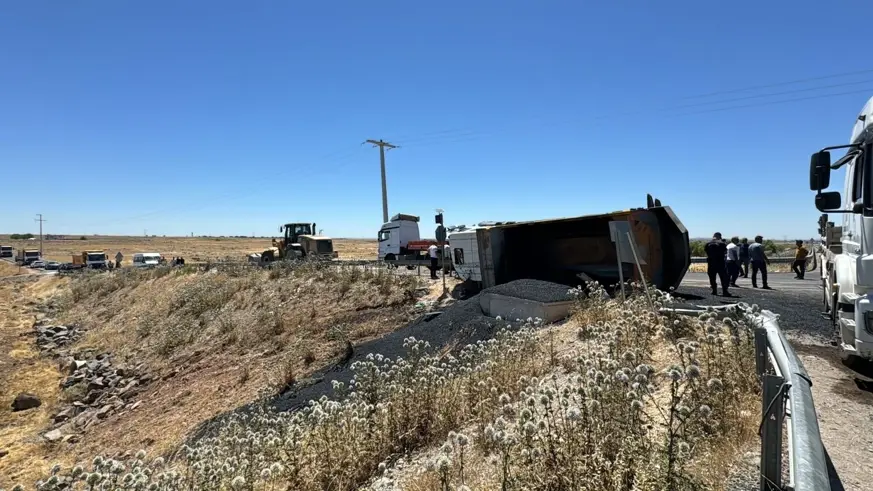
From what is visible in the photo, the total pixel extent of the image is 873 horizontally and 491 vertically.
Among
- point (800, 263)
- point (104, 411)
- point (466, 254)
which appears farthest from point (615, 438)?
point (800, 263)

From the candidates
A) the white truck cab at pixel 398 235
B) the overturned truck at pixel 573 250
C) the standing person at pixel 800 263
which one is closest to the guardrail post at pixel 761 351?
the overturned truck at pixel 573 250

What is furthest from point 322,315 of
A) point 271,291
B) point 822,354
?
point 822,354

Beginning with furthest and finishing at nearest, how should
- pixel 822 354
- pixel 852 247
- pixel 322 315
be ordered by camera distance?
pixel 322 315 → pixel 822 354 → pixel 852 247

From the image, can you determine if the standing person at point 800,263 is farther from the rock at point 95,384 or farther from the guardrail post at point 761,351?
the rock at point 95,384

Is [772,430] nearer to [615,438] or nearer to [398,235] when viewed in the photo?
[615,438]

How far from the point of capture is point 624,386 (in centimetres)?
352

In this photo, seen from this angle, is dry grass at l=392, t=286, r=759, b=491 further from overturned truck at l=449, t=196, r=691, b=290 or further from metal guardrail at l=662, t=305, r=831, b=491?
overturned truck at l=449, t=196, r=691, b=290

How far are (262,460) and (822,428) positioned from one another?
5.05 m

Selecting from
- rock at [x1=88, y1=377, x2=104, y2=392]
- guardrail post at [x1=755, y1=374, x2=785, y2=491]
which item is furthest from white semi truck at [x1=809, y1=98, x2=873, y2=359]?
rock at [x1=88, y1=377, x2=104, y2=392]

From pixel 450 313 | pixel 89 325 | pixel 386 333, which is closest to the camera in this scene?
pixel 450 313

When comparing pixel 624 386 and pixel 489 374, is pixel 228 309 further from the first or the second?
pixel 624 386

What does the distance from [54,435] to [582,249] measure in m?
14.6

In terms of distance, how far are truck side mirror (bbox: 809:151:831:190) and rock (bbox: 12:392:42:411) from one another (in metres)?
19.4

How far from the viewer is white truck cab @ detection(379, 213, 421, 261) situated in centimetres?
3334
